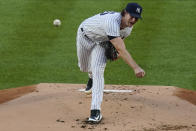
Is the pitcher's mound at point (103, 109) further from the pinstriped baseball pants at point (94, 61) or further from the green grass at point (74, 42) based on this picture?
the green grass at point (74, 42)

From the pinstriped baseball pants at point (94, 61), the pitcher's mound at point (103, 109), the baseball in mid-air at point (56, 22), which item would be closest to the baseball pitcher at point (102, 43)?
the pinstriped baseball pants at point (94, 61)

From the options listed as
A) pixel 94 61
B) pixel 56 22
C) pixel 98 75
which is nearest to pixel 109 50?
pixel 94 61

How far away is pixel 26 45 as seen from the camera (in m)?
13.0

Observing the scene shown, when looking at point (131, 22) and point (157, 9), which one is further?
point (157, 9)

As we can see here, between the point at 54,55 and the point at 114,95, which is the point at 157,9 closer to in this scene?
the point at 54,55

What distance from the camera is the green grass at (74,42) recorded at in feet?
38.3

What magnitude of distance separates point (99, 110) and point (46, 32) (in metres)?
5.50

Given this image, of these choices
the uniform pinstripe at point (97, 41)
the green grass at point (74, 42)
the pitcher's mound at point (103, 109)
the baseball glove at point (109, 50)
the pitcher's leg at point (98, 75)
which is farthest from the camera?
the green grass at point (74, 42)

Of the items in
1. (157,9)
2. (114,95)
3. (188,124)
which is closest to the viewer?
(188,124)

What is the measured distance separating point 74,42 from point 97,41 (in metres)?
4.43

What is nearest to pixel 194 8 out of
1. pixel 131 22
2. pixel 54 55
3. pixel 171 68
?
pixel 171 68

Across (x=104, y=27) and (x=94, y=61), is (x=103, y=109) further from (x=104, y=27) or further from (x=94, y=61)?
(x=104, y=27)

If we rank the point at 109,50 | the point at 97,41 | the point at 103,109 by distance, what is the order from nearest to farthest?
1. the point at 109,50
2. the point at 97,41
3. the point at 103,109

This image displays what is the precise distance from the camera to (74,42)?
43.5 feet
